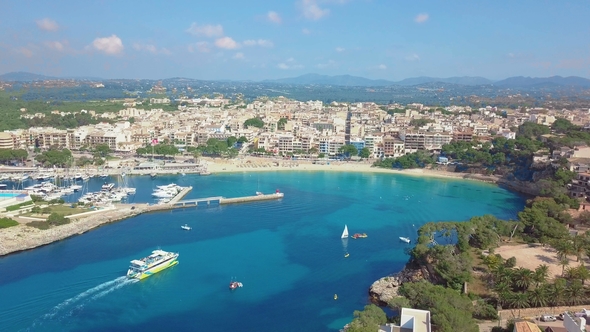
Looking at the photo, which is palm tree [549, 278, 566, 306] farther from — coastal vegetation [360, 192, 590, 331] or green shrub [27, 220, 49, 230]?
green shrub [27, 220, 49, 230]

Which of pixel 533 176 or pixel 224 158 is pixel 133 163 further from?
pixel 533 176

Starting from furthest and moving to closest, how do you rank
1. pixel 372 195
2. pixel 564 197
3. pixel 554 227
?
1. pixel 372 195
2. pixel 564 197
3. pixel 554 227

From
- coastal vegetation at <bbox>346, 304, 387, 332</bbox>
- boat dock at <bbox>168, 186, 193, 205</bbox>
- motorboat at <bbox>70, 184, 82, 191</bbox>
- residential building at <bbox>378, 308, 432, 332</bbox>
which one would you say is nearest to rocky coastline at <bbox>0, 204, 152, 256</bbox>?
boat dock at <bbox>168, 186, 193, 205</bbox>

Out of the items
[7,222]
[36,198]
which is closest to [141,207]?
[36,198]

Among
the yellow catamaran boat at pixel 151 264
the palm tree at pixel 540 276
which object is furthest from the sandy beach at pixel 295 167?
the palm tree at pixel 540 276

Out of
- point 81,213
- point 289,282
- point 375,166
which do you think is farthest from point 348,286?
point 375,166

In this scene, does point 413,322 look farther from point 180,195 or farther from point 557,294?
point 180,195
